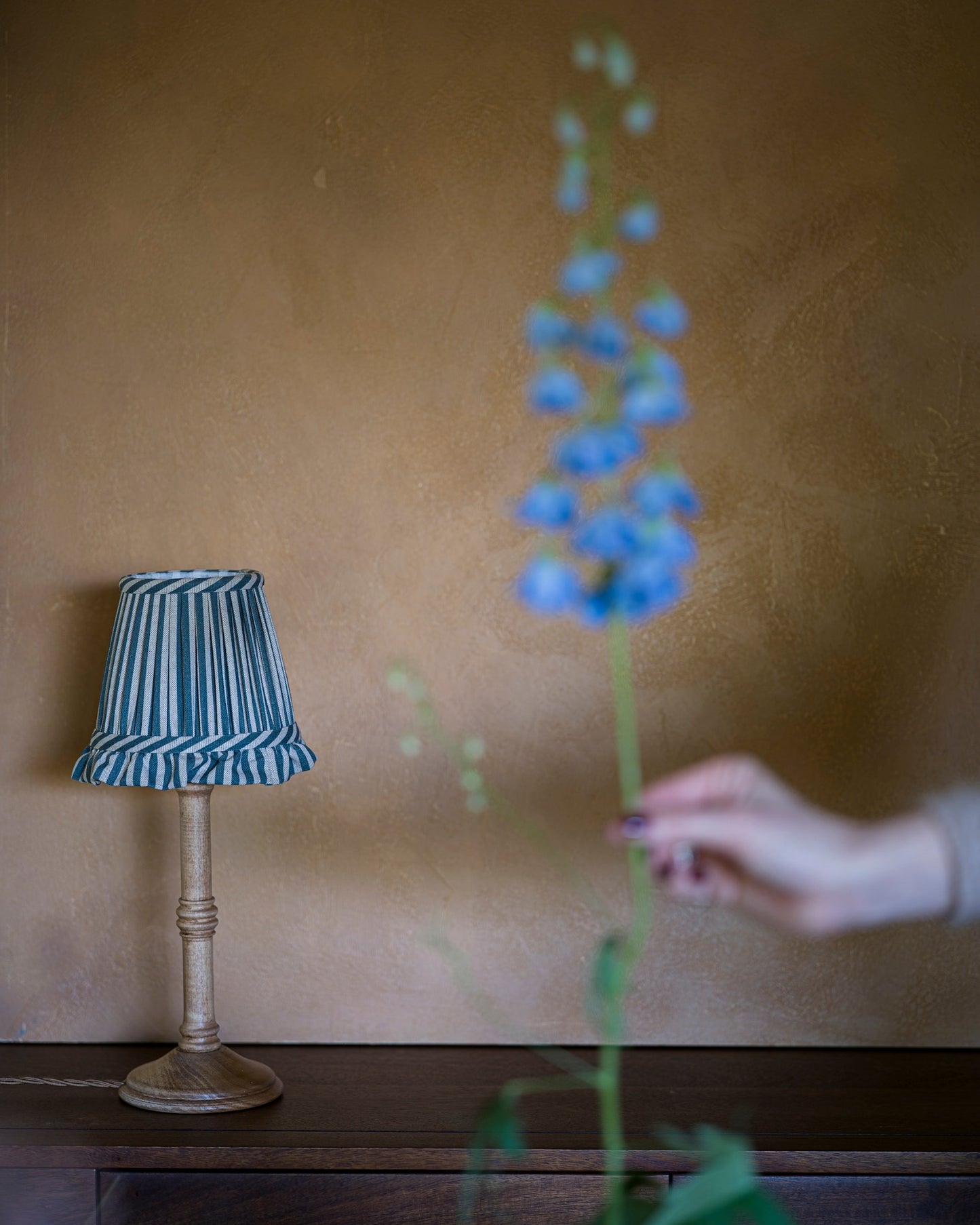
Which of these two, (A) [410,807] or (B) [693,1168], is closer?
(B) [693,1168]

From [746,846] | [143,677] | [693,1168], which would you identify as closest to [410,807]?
[143,677]

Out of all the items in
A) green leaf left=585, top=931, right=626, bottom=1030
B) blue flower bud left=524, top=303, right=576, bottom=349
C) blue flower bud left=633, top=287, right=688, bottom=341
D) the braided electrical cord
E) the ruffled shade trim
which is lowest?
the braided electrical cord

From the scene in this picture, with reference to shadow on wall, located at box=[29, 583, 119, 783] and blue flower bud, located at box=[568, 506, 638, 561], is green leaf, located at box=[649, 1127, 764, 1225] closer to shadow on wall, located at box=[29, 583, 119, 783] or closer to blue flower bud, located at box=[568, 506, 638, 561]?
blue flower bud, located at box=[568, 506, 638, 561]

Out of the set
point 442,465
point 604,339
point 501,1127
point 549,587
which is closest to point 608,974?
point 501,1127

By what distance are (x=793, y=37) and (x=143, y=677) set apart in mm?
1336

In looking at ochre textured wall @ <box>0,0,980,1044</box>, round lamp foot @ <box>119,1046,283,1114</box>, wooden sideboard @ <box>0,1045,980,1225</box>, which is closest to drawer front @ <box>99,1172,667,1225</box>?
wooden sideboard @ <box>0,1045,980,1225</box>

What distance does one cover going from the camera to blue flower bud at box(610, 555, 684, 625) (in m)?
0.58

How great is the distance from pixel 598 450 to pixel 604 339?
0.17ft

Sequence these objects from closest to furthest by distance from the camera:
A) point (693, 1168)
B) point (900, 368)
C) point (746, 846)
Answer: point (746, 846)
point (693, 1168)
point (900, 368)

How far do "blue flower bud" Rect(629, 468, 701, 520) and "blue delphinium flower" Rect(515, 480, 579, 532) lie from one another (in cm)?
3

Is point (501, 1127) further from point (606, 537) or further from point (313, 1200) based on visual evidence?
point (313, 1200)

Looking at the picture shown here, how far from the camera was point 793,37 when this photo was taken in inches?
77.5

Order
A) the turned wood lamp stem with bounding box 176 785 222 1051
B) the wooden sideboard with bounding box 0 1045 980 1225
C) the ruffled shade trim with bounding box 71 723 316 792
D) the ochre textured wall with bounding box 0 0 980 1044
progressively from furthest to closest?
the ochre textured wall with bounding box 0 0 980 1044, the turned wood lamp stem with bounding box 176 785 222 1051, the ruffled shade trim with bounding box 71 723 316 792, the wooden sideboard with bounding box 0 1045 980 1225

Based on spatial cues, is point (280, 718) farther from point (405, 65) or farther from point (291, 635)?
point (405, 65)
